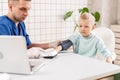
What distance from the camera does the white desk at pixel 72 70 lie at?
1.17 metres

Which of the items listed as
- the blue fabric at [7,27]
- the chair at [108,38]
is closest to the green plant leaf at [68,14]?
the chair at [108,38]

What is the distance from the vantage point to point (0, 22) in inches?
67.4

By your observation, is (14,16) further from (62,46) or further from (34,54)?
(62,46)

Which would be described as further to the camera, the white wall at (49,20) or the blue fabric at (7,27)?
the white wall at (49,20)

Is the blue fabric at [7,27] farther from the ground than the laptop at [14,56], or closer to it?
farther from the ground

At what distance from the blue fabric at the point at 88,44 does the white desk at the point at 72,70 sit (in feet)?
1.78

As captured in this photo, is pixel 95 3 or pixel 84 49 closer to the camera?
pixel 84 49

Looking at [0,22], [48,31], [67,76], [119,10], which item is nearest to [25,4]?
[0,22]

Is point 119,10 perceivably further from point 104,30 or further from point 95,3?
point 104,30

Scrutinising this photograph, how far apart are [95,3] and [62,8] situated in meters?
0.66

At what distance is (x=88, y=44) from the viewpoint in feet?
6.88

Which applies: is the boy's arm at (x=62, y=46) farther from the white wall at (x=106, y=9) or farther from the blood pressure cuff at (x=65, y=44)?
the white wall at (x=106, y=9)

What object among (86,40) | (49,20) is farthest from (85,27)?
(49,20)

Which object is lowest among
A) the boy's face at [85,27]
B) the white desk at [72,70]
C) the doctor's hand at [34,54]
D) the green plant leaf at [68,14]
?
the white desk at [72,70]
